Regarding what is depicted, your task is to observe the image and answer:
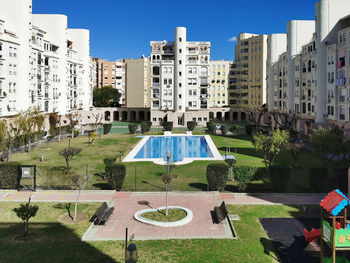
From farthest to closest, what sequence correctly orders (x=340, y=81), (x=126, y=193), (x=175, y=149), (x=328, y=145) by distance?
(x=175, y=149) < (x=340, y=81) < (x=328, y=145) < (x=126, y=193)

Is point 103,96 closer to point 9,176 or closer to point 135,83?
point 135,83

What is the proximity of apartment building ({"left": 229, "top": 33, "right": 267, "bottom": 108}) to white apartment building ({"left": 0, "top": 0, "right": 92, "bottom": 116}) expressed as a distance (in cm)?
4896

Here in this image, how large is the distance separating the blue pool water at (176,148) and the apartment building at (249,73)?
4631cm

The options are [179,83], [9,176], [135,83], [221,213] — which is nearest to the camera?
[221,213]

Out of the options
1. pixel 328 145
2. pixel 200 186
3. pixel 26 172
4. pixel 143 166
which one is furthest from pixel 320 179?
pixel 26 172

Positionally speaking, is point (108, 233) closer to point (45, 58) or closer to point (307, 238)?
point (307, 238)

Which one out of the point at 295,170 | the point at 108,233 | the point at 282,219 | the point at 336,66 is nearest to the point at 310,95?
the point at 336,66

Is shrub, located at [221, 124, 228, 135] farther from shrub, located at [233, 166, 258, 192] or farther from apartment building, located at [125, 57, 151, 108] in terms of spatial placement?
apartment building, located at [125, 57, 151, 108]

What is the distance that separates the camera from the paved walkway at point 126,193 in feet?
76.5

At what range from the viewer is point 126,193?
82.0ft

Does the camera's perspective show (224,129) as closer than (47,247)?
No

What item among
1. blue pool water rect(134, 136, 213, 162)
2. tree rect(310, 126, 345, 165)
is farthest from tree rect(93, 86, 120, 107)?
tree rect(310, 126, 345, 165)

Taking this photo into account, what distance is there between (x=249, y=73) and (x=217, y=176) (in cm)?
8420

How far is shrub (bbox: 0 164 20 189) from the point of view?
25.8 metres
